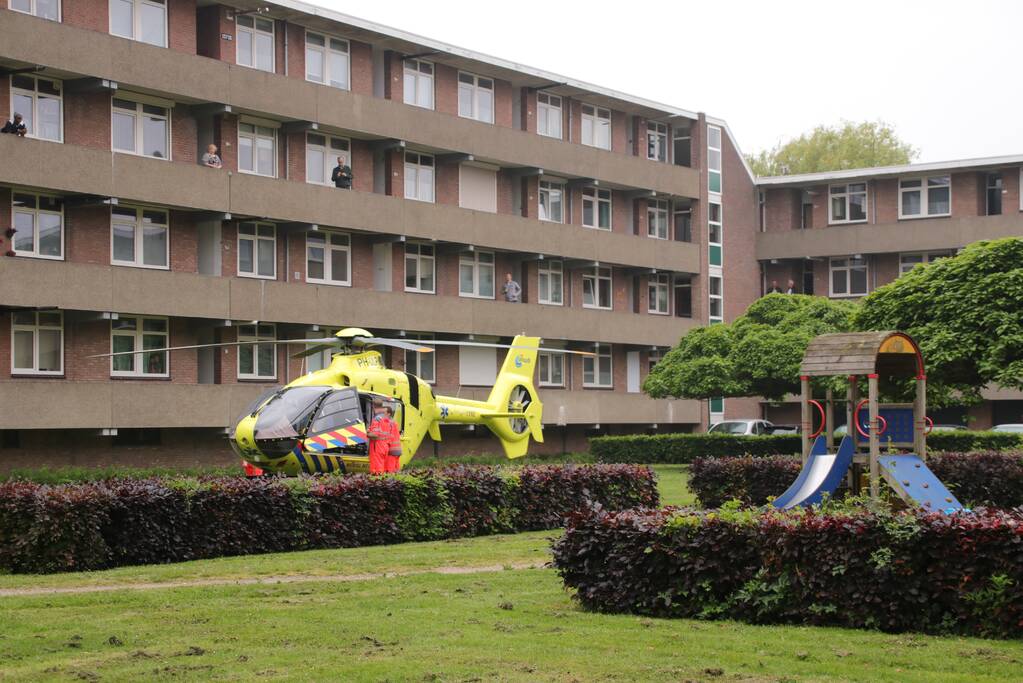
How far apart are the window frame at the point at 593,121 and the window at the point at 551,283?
5.02 metres

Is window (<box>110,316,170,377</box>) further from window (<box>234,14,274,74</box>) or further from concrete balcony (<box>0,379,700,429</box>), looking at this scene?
window (<box>234,14,274,74</box>)

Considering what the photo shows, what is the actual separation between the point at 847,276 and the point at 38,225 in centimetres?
3691

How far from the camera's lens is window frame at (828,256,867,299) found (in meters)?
60.3

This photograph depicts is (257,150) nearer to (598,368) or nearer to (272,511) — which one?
(598,368)

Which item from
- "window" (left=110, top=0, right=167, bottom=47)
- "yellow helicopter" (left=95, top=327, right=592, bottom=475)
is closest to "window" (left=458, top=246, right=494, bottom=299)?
"window" (left=110, top=0, right=167, bottom=47)

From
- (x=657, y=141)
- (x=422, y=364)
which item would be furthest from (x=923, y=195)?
(x=422, y=364)

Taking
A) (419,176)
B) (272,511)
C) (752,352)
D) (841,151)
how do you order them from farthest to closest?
(841,151) → (419,176) → (752,352) → (272,511)

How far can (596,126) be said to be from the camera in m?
53.7

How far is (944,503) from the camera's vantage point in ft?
62.6

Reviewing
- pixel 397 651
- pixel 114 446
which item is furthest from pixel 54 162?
pixel 397 651

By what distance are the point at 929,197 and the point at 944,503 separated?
139ft

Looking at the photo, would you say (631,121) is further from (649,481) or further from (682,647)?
(682,647)

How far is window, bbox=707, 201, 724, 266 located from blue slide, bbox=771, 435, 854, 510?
3819cm

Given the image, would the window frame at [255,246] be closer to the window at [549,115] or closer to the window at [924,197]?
the window at [549,115]
